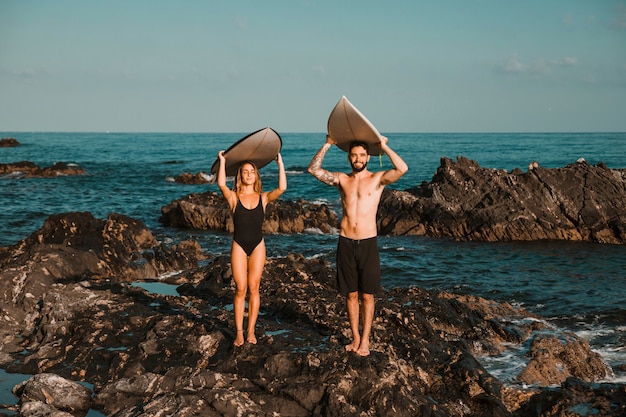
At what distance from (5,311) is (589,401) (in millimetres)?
8376

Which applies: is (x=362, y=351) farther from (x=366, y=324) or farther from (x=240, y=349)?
(x=240, y=349)

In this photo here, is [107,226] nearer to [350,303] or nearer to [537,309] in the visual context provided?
[350,303]

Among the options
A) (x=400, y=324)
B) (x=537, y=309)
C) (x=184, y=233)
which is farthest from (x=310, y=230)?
(x=400, y=324)

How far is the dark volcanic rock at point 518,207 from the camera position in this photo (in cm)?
2039

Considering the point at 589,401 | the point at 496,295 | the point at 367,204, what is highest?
the point at 367,204

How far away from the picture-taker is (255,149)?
722 centimetres

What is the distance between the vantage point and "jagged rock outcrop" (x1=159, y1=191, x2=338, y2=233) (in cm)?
2216

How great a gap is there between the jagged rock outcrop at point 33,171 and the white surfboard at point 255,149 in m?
39.9

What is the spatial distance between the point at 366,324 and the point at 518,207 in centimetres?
1591

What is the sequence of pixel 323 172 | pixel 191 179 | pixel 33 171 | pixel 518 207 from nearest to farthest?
pixel 323 172 → pixel 518 207 → pixel 191 179 → pixel 33 171

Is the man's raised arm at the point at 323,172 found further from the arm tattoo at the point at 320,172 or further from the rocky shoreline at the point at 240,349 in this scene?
the rocky shoreline at the point at 240,349

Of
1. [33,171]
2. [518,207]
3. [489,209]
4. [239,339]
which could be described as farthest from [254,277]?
[33,171]

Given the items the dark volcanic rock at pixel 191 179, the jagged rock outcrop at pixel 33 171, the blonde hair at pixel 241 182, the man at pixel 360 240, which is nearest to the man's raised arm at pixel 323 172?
the man at pixel 360 240

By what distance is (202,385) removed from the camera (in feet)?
19.9
